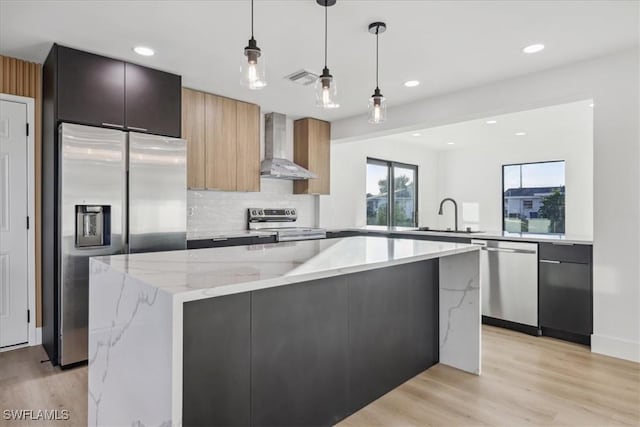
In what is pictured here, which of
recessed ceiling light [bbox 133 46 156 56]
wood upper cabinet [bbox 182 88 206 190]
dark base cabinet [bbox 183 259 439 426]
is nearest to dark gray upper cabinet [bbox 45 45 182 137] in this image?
recessed ceiling light [bbox 133 46 156 56]

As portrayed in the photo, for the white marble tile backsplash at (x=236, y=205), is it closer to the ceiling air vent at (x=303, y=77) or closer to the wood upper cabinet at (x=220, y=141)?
the wood upper cabinet at (x=220, y=141)

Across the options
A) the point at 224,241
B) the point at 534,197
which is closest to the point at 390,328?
the point at 224,241

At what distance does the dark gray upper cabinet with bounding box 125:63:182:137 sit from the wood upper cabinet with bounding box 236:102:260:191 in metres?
0.98

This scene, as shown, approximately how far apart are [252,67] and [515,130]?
210 inches

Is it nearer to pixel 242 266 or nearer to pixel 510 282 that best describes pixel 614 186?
pixel 510 282

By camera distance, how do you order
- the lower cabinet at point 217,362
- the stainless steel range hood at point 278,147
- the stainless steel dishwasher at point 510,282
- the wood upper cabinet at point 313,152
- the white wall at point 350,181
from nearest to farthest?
1. the lower cabinet at point 217,362
2. the stainless steel dishwasher at point 510,282
3. the stainless steel range hood at point 278,147
4. the wood upper cabinet at point 313,152
5. the white wall at point 350,181

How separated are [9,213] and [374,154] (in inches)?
196


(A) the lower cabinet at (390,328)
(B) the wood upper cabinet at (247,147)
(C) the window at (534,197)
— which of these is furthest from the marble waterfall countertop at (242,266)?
(C) the window at (534,197)

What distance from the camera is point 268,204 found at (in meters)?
5.16

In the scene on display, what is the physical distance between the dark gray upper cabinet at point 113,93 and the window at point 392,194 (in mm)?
3764

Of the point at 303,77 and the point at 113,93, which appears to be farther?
the point at 303,77

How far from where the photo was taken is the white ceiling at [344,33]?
241 centimetres

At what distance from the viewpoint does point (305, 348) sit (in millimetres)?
1941

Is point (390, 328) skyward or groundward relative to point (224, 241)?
groundward
